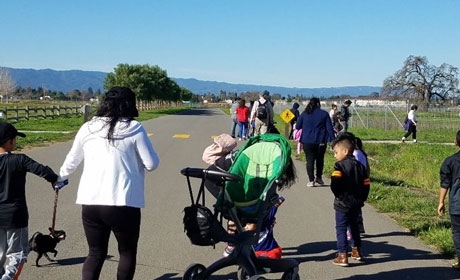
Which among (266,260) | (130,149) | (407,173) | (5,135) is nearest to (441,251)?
(266,260)

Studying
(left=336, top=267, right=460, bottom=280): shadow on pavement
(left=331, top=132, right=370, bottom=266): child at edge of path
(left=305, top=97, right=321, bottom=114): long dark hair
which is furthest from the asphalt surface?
(left=305, top=97, right=321, bottom=114): long dark hair

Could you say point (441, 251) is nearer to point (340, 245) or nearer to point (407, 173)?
point (340, 245)

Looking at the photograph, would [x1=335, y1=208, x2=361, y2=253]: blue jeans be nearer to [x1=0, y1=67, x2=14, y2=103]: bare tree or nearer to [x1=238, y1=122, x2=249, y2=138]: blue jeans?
[x1=238, y1=122, x2=249, y2=138]: blue jeans

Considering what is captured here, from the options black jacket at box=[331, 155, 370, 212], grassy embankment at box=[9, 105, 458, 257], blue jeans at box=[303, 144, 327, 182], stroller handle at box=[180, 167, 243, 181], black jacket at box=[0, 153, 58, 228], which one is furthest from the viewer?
blue jeans at box=[303, 144, 327, 182]

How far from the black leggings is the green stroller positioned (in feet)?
1.68

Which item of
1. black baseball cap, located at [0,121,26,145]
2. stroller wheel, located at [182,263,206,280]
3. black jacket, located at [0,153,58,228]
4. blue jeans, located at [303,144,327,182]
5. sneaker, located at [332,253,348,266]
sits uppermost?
black baseball cap, located at [0,121,26,145]

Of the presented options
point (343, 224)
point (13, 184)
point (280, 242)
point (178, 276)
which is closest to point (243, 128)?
point (280, 242)

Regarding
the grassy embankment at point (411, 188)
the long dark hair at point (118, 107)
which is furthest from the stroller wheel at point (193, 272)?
the grassy embankment at point (411, 188)

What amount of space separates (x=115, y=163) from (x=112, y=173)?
7cm

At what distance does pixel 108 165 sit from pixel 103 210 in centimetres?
32

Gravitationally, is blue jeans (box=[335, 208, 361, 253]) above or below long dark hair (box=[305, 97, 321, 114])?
below

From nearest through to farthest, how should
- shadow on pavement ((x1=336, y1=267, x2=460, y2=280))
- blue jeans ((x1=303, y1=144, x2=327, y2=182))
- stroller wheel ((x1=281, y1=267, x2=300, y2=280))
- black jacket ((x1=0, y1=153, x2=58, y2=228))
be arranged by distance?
1. black jacket ((x1=0, y1=153, x2=58, y2=228))
2. stroller wheel ((x1=281, y1=267, x2=300, y2=280))
3. shadow on pavement ((x1=336, y1=267, x2=460, y2=280))
4. blue jeans ((x1=303, y1=144, x2=327, y2=182))

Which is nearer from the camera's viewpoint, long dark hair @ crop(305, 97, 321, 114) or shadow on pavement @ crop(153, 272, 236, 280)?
shadow on pavement @ crop(153, 272, 236, 280)

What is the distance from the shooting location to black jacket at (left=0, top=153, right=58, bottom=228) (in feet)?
14.8
